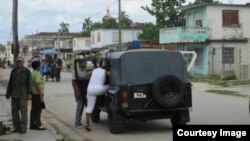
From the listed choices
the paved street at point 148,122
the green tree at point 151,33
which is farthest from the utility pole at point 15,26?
the green tree at point 151,33

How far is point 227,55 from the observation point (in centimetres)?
4091

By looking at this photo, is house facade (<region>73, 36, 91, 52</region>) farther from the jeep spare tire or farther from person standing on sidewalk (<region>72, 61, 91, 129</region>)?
the jeep spare tire

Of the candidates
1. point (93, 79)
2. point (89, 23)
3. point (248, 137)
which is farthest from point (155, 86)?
point (89, 23)

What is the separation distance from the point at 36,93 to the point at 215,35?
30.4 m

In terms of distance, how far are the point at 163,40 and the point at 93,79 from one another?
32654 millimetres

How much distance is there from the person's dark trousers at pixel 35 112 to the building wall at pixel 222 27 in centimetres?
2981

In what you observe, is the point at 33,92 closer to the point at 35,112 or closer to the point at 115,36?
the point at 35,112

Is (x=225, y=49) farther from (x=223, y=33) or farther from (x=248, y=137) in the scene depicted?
(x=248, y=137)

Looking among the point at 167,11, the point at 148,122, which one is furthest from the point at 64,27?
the point at 148,122

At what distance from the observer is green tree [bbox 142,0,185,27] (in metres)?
56.2

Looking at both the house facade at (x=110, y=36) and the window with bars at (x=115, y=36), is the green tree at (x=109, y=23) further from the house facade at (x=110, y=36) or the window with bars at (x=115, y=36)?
the window with bars at (x=115, y=36)

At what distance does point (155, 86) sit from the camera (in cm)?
1189

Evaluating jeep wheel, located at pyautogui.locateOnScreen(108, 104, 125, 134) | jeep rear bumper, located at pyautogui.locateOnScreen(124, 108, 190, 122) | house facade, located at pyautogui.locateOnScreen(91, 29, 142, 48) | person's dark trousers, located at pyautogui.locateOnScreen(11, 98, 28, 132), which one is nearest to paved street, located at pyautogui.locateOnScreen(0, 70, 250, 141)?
jeep wheel, located at pyautogui.locateOnScreen(108, 104, 125, 134)

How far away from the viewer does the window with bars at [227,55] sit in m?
40.5
